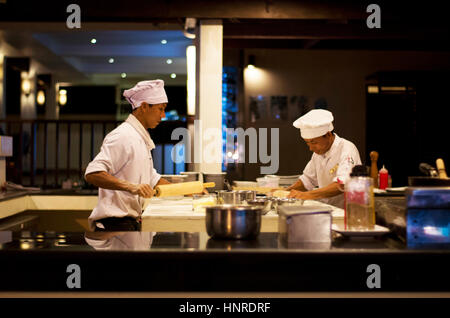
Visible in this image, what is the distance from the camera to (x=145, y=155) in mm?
3086

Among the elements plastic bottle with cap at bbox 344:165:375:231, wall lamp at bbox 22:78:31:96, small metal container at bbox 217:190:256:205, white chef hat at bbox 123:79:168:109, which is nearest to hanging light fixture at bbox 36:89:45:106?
wall lamp at bbox 22:78:31:96

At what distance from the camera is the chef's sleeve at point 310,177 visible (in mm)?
4195

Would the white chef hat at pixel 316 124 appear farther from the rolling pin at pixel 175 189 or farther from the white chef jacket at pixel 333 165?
the rolling pin at pixel 175 189

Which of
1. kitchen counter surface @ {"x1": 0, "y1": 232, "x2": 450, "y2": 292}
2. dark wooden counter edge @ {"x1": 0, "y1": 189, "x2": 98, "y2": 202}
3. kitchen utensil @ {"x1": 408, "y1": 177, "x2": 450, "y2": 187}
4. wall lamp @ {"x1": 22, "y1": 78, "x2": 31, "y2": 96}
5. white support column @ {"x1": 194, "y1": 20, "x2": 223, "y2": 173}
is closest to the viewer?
kitchen counter surface @ {"x1": 0, "y1": 232, "x2": 450, "y2": 292}

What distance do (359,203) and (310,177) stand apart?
6.95 feet

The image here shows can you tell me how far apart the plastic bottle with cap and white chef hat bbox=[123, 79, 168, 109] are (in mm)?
1496

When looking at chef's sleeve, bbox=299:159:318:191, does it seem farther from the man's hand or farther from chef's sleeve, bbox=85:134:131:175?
the man's hand

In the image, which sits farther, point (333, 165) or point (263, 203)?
point (333, 165)

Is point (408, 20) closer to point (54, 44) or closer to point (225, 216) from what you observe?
point (225, 216)

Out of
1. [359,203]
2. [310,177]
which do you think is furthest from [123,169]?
[310,177]

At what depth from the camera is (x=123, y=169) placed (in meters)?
2.97

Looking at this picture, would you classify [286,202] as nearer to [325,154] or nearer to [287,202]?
[287,202]

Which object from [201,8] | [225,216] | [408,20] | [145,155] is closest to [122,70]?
[201,8]

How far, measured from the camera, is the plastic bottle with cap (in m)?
2.10
